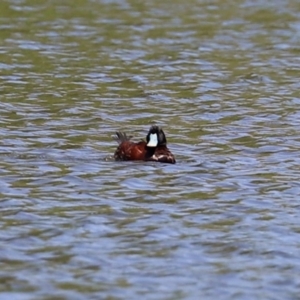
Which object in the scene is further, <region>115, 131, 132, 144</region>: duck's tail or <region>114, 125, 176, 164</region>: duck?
<region>115, 131, 132, 144</region>: duck's tail

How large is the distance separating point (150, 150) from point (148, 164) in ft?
0.65

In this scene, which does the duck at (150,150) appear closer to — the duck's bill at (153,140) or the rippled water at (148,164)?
the duck's bill at (153,140)

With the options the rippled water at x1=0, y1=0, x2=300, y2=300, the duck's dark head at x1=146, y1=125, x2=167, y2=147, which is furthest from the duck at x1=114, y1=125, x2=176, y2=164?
the rippled water at x1=0, y1=0, x2=300, y2=300

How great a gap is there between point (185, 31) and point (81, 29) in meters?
2.42

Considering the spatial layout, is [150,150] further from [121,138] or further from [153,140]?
[121,138]

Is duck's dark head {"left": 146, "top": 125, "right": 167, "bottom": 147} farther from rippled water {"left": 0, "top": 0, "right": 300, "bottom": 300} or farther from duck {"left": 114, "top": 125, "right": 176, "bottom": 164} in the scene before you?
rippled water {"left": 0, "top": 0, "right": 300, "bottom": 300}

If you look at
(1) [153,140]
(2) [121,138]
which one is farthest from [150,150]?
(2) [121,138]

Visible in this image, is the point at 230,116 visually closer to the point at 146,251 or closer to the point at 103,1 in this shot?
the point at 146,251

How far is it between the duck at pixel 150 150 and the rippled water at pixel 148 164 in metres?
0.20

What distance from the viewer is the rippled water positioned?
9.14m

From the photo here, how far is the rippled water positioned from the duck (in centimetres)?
20

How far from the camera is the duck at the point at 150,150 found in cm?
1362

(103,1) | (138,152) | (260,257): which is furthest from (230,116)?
(103,1)

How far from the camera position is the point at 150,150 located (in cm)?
1374
